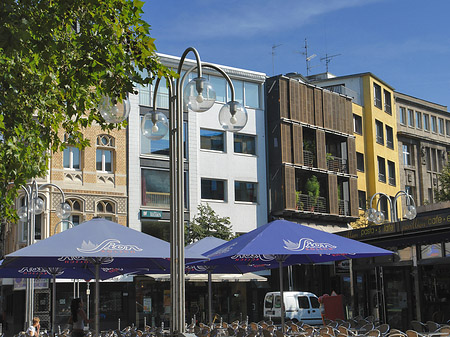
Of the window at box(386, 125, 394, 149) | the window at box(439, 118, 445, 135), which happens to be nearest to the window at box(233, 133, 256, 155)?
the window at box(386, 125, 394, 149)

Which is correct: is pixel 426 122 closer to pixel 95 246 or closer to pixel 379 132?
pixel 379 132

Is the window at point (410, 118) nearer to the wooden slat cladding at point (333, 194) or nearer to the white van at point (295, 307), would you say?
the wooden slat cladding at point (333, 194)

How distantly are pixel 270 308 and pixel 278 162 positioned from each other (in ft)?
43.7

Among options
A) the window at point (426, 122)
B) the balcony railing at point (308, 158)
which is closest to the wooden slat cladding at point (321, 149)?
the balcony railing at point (308, 158)

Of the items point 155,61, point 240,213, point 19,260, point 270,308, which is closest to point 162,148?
point 240,213

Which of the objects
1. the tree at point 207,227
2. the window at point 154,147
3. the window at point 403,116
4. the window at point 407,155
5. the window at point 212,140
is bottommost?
the tree at point 207,227

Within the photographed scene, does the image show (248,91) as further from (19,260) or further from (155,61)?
(155,61)

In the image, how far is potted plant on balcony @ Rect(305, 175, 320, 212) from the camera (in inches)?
1800

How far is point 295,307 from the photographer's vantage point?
32.7 m

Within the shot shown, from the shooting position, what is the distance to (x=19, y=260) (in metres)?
14.6

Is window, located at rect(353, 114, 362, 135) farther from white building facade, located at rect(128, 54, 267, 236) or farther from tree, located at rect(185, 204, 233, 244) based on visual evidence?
tree, located at rect(185, 204, 233, 244)

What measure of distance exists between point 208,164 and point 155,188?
4076 millimetres

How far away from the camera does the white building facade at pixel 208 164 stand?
3903cm

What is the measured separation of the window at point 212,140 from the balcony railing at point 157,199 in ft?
14.0
